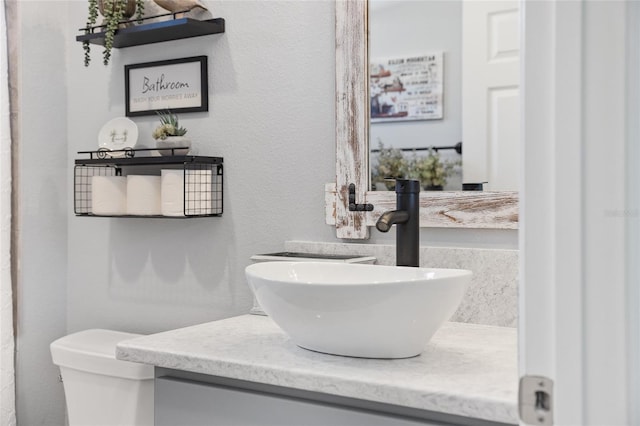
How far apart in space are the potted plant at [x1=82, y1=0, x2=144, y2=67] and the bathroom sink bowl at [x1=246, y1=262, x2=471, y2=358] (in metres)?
1.08

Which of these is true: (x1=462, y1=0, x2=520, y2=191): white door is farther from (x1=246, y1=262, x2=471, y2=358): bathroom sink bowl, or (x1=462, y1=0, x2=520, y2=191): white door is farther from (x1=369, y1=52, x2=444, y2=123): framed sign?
(x1=246, y1=262, x2=471, y2=358): bathroom sink bowl

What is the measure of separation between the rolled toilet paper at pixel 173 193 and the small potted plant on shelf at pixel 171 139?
0.08 m

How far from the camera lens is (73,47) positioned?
7.41ft

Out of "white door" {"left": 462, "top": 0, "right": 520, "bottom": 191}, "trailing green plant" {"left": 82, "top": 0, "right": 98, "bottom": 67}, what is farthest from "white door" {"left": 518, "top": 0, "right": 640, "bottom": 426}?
"trailing green plant" {"left": 82, "top": 0, "right": 98, "bottom": 67}

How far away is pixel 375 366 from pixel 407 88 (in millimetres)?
758

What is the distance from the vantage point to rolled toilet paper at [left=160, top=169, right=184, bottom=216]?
185cm

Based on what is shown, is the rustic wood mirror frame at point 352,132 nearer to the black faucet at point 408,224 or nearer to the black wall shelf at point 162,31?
the black faucet at point 408,224

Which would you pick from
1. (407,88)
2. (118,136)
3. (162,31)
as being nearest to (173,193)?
(118,136)

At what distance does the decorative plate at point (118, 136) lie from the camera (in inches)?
81.6

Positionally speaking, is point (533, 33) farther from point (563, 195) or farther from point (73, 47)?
point (73, 47)

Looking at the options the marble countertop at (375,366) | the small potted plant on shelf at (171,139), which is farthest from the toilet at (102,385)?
the small potted plant on shelf at (171,139)

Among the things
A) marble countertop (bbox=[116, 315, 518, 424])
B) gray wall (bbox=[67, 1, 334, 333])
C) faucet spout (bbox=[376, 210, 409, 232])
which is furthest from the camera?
gray wall (bbox=[67, 1, 334, 333])

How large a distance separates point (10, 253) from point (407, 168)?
1.28 meters

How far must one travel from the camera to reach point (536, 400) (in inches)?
30.6
